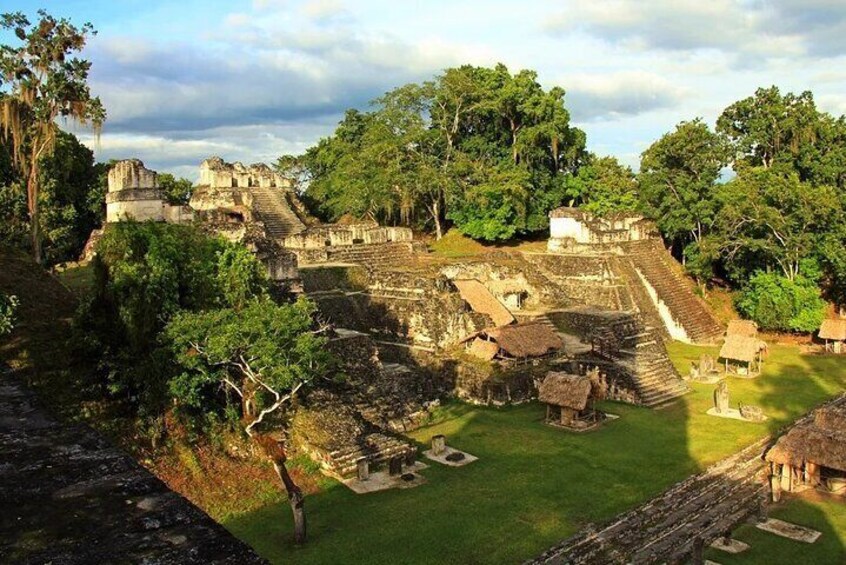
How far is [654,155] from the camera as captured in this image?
34625 mm

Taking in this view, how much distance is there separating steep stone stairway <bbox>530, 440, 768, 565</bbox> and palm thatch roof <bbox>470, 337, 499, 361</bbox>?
7.89 m

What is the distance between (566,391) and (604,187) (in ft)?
74.4

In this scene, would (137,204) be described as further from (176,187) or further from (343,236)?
(176,187)

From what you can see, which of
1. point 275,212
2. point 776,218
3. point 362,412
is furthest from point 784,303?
point 275,212

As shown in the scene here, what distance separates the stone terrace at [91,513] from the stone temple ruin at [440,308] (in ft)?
35.7

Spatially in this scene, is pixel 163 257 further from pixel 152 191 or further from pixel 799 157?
pixel 799 157

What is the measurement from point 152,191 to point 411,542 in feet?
52.9

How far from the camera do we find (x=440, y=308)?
76.6 ft

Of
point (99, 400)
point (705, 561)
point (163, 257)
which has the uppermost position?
point (163, 257)

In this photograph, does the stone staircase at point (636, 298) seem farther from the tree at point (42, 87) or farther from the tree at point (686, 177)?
the tree at point (42, 87)

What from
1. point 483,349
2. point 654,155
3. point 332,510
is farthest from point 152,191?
point 654,155

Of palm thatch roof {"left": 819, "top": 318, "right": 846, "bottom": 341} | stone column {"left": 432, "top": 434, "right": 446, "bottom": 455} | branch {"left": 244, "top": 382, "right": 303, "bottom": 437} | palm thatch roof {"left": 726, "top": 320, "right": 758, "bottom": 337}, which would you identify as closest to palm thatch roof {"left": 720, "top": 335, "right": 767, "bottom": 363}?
palm thatch roof {"left": 726, "top": 320, "right": 758, "bottom": 337}

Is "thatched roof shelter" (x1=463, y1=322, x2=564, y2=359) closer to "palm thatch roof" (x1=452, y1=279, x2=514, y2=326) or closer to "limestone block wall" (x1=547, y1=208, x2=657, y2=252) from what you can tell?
"palm thatch roof" (x1=452, y1=279, x2=514, y2=326)

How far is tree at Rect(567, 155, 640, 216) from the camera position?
124ft
